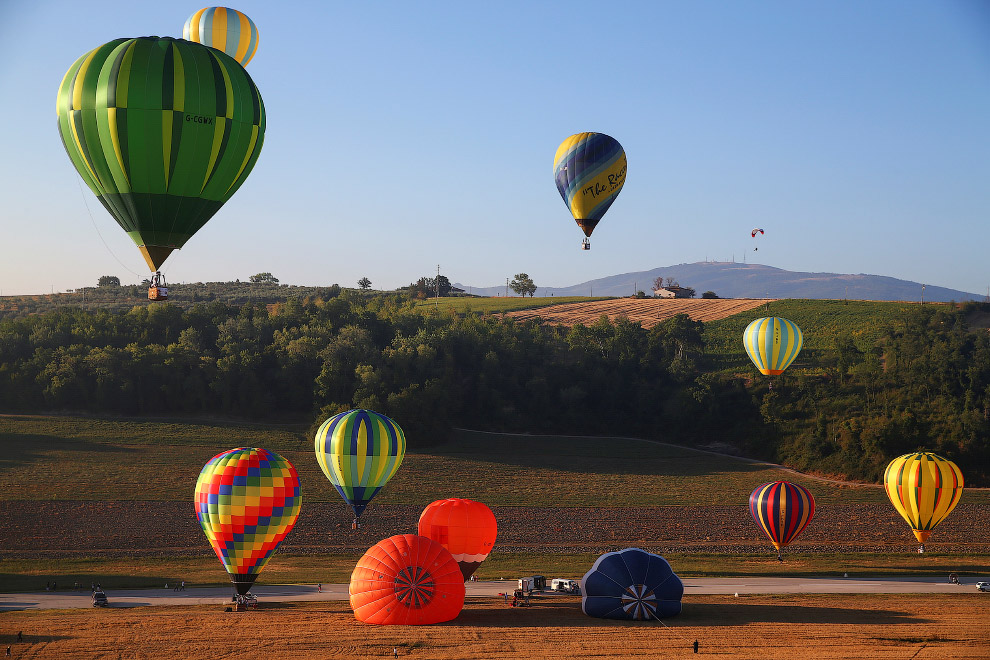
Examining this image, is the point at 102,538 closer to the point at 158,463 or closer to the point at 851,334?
the point at 158,463

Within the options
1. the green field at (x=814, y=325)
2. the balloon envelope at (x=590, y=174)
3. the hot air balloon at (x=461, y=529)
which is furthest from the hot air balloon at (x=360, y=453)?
the green field at (x=814, y=325)

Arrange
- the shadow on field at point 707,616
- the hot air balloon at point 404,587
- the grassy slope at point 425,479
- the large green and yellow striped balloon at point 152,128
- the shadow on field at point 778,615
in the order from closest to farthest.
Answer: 1. the large green and yellow striped balloon at point 152,128
2. the hot air balloon at point 404,587
3. the shadow on field at point 707,616
4. the shadow on field at point 778,615
5. the grassy slope at point 425,479

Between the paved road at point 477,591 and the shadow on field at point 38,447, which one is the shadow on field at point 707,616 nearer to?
the paved road at point 477,591

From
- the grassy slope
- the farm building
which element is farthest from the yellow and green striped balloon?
the farm building

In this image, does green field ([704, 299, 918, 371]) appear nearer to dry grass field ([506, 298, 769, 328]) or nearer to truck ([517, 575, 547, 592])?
dry grass field ([506, 298, 769, 328])

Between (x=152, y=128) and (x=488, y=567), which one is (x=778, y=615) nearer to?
(x=488, y=567)

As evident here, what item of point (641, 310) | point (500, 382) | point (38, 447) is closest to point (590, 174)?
point (500, 382)

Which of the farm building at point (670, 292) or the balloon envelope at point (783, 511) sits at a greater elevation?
the farm building at point (670, 292)
